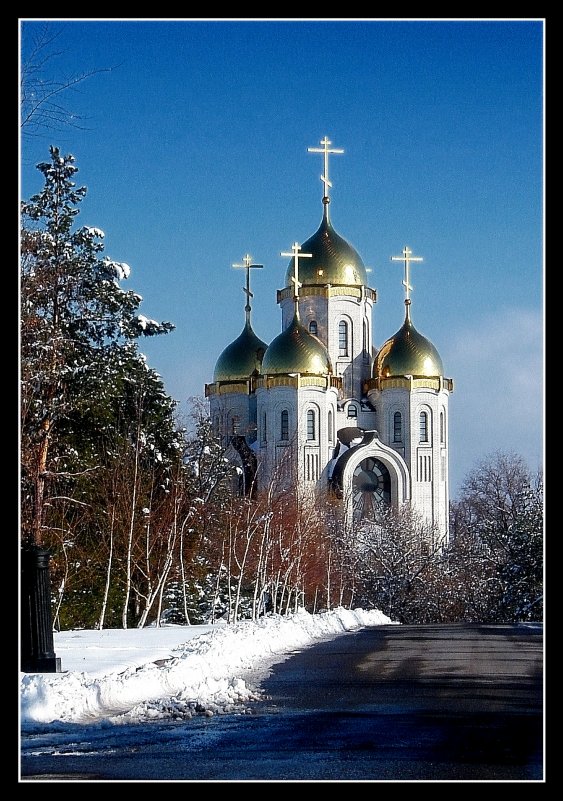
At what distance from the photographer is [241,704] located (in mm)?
10633

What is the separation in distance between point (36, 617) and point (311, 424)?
1918 inches

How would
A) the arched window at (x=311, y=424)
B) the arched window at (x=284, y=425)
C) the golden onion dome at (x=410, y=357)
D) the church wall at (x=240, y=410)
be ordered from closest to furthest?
the arched window at (x=284, y=425), the arched window at (x=311, y=424), the golden onion dome at (x=410, y=357), the church wall at (x=240, y=410)

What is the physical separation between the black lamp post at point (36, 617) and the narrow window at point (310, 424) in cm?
4815

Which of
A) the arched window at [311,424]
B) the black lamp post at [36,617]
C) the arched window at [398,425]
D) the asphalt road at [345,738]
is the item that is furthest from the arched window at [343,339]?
the black lamp post at [36,617]

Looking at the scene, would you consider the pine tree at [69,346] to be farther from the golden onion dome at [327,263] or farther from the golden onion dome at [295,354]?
the golden onion dome at [327,263]

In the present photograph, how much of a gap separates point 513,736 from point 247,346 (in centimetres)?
5534

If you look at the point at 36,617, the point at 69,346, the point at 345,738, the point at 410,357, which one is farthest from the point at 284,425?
the point at 345,738

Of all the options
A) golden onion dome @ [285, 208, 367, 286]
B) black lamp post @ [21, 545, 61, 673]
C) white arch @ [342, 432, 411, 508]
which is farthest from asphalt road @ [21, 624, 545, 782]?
golden onion dome @ [285, 208, 367, 286]

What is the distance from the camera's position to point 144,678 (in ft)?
35.6

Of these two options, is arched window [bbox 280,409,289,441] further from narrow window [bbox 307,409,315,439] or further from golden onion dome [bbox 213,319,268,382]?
golden onion dome [bbox 213,319,268,382]

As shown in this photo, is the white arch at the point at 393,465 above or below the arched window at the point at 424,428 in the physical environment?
below

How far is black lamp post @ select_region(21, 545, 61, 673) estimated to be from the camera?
36.7ft

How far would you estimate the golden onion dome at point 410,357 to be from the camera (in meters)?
61.3

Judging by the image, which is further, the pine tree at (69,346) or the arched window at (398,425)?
the arched window at (398,425)
